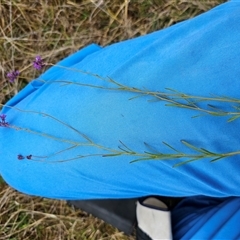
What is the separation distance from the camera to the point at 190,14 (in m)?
1.15

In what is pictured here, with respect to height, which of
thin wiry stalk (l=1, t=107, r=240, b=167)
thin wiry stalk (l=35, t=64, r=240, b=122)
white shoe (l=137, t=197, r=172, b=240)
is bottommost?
white shoe (l=137, t=197, r=172, b=240)

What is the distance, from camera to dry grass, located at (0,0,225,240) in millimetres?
1111

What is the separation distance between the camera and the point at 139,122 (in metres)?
0.61

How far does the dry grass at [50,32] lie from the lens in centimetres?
111

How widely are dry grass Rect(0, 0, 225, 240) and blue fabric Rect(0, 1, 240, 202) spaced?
14.6 inches

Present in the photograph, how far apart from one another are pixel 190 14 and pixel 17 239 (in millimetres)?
786

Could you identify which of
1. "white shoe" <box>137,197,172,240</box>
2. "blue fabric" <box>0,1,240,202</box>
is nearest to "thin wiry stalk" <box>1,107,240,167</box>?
"blue fabric" <box>0,1,240,202</box>

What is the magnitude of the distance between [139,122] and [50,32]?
606 millimetres

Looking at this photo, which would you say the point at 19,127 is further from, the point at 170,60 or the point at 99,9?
the point at 99,9

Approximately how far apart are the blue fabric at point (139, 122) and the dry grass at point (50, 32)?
0.37 m

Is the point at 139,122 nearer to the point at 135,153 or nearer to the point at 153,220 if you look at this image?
the point at 135,153

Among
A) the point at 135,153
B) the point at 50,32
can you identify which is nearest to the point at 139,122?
the point at 135,153

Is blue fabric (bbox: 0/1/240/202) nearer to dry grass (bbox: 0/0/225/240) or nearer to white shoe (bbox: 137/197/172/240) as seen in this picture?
white shoe (bbox: 137/197/172/240)

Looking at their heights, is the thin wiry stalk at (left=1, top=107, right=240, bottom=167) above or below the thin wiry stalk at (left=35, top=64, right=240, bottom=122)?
below
